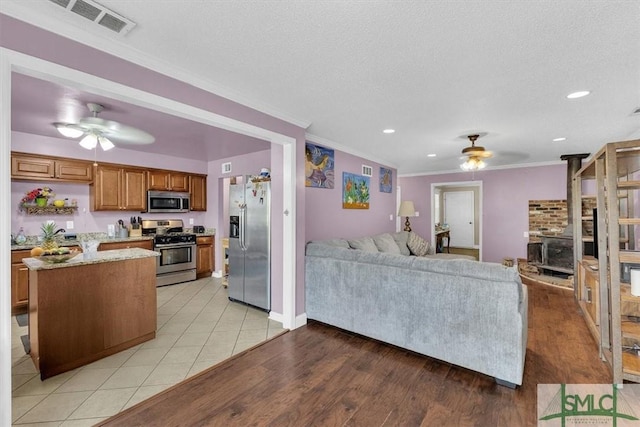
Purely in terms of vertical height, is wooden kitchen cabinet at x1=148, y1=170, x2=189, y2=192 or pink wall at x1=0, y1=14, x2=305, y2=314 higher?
pink wall at x1=0, y1=14, x2=305, y2=314

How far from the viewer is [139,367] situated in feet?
7.89

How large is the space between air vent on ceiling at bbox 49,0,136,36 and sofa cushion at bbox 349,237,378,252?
3234 millimetres

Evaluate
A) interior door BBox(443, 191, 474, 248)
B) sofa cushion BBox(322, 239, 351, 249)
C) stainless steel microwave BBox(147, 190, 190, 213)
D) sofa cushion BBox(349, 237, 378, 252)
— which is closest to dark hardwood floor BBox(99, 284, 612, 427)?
sofa cushion BBox(322, 239, 351, 249)

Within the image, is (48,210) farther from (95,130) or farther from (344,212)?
(344,212)

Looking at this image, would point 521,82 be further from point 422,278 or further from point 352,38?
point 422,278

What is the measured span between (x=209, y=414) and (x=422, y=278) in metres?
1.93

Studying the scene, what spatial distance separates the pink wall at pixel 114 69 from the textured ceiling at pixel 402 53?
80 millimetres

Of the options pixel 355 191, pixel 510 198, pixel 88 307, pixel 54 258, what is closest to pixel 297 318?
pixel 88 307

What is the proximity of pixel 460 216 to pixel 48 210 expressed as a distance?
992cm

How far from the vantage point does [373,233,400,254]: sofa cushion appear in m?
4.64

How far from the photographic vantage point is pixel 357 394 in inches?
81.7

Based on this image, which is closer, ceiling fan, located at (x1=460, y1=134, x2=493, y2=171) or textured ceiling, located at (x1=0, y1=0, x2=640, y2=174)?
textured ceiling, located at (x1=0, y1=0, x2=640, y2=174)

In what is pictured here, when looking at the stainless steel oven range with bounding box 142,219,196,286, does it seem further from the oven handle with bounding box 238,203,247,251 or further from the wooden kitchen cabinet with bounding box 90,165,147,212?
the oven handle with bounding box 238,203,247,251

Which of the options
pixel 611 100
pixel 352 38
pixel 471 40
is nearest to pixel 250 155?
pixel 352 38
